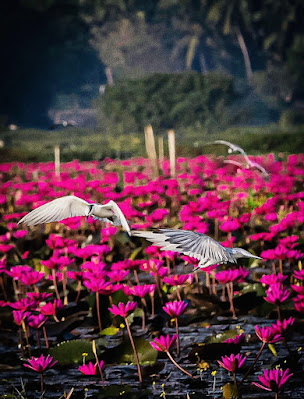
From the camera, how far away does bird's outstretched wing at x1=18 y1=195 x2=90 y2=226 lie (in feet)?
9.73

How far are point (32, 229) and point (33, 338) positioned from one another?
3403 millimetres

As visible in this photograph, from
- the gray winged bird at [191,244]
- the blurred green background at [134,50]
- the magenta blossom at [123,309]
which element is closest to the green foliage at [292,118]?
the blurred green background at [134,50]

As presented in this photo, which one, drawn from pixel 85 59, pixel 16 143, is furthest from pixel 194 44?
pixel 16 143

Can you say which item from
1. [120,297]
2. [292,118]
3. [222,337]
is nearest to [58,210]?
[120,297]

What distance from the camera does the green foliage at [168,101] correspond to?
1216 inches

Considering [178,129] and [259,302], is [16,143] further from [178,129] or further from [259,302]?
[259,302]

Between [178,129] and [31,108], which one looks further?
[31,108]

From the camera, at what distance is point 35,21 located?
47.1m

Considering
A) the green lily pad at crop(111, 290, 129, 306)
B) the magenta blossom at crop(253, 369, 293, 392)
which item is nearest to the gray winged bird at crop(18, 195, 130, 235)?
the green lily pad at crop(111, 290, 129, 306)

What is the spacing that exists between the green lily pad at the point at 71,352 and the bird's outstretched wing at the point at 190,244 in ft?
2.62

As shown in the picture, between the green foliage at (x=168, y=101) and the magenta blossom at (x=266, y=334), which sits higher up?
→ the green foliage at (x=168, y=101)

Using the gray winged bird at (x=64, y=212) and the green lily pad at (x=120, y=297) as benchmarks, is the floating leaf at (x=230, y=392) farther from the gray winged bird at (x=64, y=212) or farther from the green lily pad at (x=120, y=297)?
the green lily pad at (x=120, y=297)

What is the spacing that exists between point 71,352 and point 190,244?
905mm

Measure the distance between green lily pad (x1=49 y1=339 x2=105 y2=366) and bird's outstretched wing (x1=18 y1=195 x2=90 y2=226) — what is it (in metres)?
0.56
